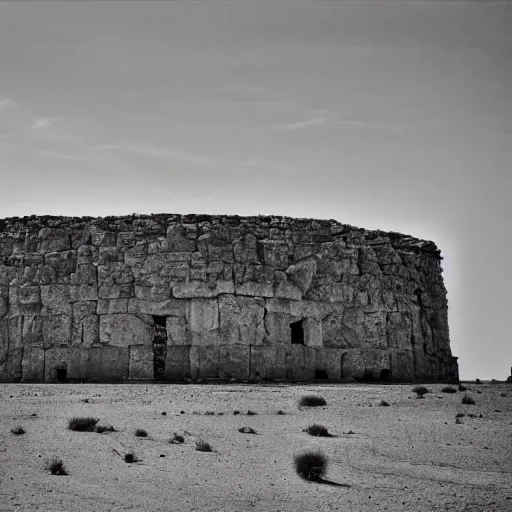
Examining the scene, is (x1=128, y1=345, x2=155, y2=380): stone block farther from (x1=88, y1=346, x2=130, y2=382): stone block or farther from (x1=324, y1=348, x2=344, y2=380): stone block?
(x1=324, y1=348, x2=344, y2=380): stone block

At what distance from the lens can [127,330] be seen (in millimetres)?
29438

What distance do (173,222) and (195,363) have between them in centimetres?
514

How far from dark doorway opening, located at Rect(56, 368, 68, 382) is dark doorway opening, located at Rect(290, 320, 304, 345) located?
26.3 ft

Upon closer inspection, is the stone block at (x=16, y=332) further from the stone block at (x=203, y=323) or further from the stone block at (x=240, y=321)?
the stone block at (x=240, y=321)

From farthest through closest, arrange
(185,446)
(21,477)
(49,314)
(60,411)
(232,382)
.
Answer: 1. (49,314)
2. (232,382)
3. (60,411)
4. (185,446)
5. (21,477)

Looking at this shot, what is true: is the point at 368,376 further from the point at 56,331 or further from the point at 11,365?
the point at 11,365

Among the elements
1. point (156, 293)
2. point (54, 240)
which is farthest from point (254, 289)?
point (54, 240)

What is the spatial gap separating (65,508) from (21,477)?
153 cm

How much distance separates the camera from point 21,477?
1241 centimetres

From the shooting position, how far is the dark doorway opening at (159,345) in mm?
29172

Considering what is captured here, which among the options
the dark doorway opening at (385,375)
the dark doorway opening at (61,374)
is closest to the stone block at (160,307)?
the dark doorway opening at (61,374)

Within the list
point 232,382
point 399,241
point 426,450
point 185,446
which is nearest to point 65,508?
point 185,446

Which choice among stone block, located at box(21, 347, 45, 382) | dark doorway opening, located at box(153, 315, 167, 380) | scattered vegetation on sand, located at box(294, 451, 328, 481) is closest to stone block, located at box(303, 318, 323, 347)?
dark doorway opening, located at box(153, 315, 167, 380)

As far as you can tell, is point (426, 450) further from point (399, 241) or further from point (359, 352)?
point (399, 241)
